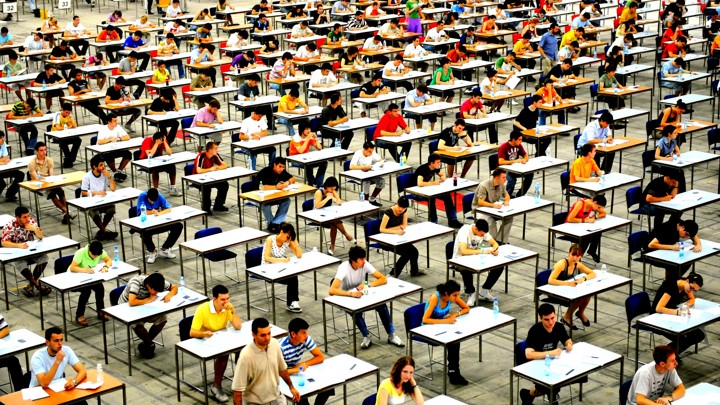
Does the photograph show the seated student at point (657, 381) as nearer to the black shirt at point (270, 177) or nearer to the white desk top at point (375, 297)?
the white desk top at point (375, 297)

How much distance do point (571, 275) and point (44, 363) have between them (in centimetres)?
675

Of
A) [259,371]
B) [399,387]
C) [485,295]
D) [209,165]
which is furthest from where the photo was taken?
[209,165]

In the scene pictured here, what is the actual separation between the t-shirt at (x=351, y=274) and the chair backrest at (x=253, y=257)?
67.9 inches

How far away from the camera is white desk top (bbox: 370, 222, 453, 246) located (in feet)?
52.9

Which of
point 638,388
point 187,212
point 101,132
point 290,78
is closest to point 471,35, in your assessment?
point 290,78

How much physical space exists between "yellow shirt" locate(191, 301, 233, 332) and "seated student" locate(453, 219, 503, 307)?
3.85 meters

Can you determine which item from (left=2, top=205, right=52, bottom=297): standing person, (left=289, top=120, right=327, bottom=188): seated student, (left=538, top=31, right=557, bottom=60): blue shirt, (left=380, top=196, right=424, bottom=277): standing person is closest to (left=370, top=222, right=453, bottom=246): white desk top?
(left=380, top=196, right=424, bottom=277): standing person

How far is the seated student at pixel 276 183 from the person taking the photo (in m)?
18.4

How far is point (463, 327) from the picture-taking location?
521 inches

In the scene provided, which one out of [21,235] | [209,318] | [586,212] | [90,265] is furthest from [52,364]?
[586,212]

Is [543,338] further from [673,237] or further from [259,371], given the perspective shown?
[673,237]

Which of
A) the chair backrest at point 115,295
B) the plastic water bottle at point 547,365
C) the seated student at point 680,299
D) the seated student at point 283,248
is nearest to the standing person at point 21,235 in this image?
the chair backrest at point 115,295

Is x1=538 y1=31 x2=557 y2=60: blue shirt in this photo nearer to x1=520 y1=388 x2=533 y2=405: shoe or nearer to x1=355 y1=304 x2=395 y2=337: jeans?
x1=355 y1=304 x2=395 y2=337: jeans

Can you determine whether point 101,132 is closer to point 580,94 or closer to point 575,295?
point 575,295
